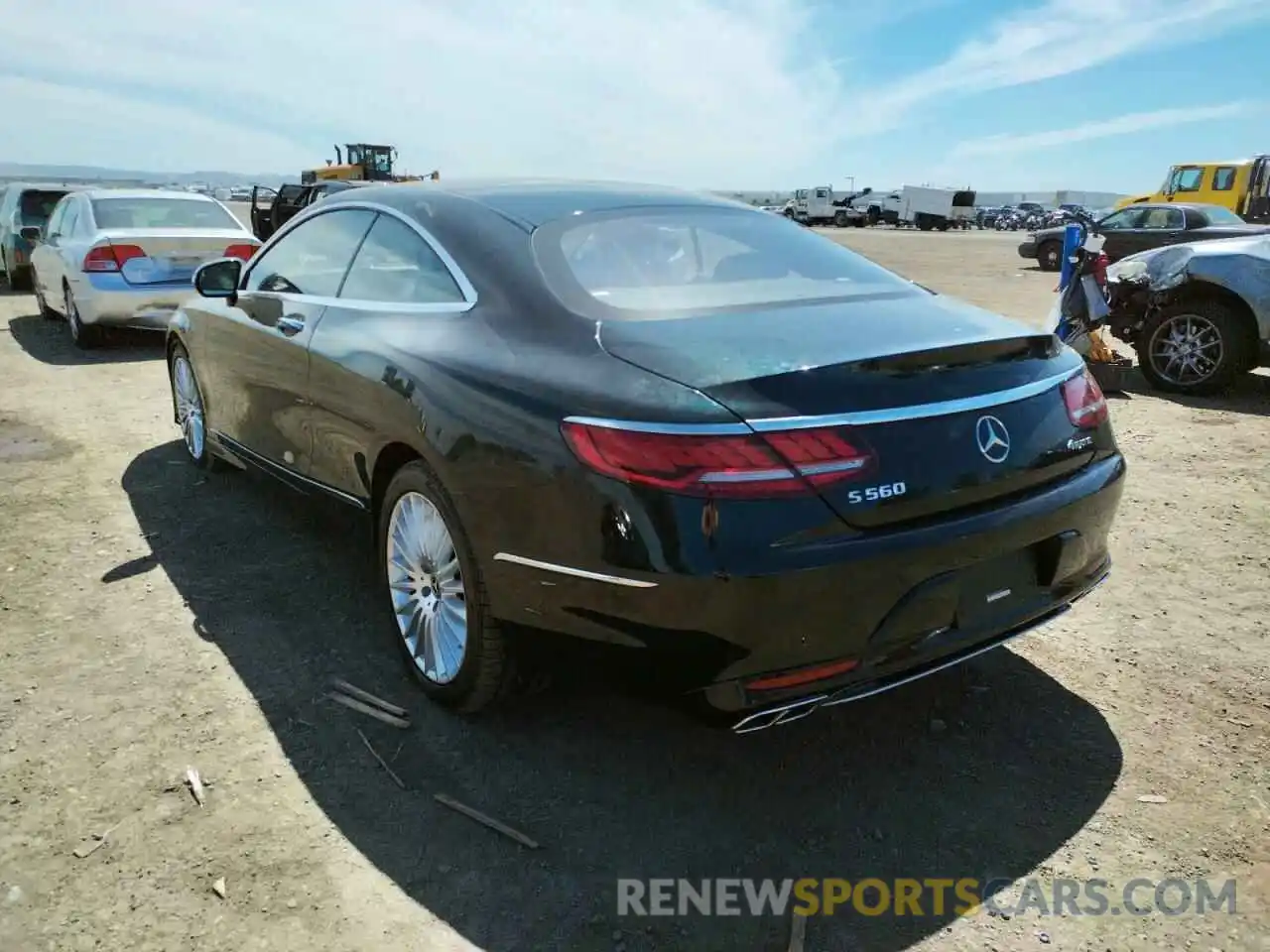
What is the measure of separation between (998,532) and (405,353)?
1.77 m

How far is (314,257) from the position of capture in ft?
12.6

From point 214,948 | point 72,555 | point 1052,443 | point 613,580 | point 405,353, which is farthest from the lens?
point 72,555

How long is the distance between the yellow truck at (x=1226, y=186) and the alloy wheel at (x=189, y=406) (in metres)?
20.9

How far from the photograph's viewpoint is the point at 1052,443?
2.50 meters

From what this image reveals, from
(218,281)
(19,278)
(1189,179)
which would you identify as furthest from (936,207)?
(218,281)

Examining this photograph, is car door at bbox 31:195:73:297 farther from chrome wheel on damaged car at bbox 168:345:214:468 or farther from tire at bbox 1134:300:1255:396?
tire at bbox 1134:300:1255:396

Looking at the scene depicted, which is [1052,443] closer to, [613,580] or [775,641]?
[775,641]

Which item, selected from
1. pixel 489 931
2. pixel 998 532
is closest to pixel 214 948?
pixel 489 931

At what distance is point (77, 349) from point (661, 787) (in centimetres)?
891

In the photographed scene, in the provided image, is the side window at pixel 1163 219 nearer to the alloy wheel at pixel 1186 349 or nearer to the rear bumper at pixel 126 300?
the alloy wheel at pixel 1186 349

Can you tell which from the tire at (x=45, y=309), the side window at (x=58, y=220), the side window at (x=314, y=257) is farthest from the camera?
the tire at (x=45, y=309)

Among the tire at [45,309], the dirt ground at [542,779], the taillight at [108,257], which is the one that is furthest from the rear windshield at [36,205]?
the dirt ground at [542,779]

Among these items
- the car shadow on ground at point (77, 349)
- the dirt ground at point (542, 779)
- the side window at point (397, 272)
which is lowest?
the dirt ground at point (542, 779)

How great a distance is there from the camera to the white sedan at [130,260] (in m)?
8.58
